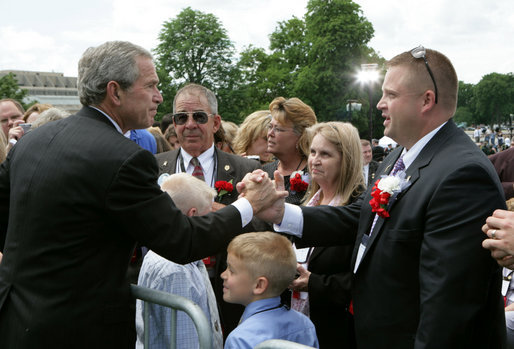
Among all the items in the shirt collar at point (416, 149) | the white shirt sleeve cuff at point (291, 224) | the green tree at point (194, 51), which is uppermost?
the green tree at point (194, 51)

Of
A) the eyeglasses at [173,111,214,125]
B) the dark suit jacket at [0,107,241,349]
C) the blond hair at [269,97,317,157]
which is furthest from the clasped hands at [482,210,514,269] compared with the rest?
the eyeglasses at [173,111,214,125]

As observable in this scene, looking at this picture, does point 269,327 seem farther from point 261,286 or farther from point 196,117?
point 196,117

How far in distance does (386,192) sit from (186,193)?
1341 millimetres

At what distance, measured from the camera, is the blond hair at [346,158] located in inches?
155

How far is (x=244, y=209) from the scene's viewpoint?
2938 mm

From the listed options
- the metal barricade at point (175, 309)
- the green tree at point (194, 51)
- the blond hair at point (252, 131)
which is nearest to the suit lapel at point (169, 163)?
the blond hair at point (252, 131)

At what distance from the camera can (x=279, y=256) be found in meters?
2.94

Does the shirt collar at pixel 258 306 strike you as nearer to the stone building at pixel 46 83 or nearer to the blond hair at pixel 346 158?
the blond hair at pixel 346 158

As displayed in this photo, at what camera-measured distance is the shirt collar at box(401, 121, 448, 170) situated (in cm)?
254

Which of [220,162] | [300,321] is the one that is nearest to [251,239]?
[300,321]

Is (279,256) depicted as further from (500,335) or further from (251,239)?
(500,335)

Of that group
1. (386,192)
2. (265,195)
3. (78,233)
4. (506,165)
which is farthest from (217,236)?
(506,165)

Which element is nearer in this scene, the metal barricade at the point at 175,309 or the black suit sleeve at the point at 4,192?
the metal barricade at the point at 175,309

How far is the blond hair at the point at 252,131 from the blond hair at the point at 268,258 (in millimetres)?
4064
